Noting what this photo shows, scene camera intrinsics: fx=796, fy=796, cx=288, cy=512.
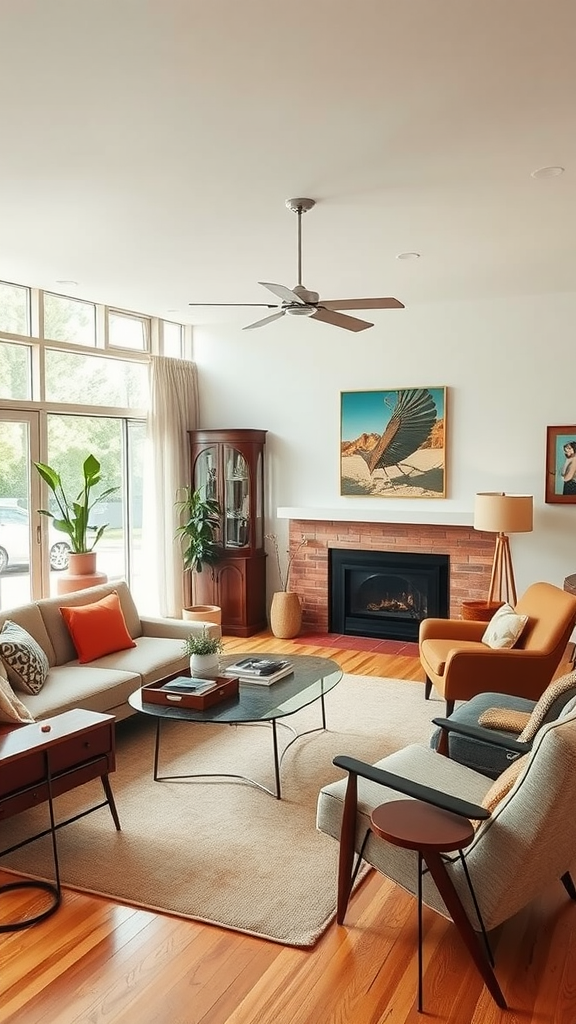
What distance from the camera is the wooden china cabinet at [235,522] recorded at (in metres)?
7.21

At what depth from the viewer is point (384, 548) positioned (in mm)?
6949

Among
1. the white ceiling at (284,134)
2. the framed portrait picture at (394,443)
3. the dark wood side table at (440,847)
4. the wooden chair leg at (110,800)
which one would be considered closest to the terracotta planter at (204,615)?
the framed portrait picture at (394,443)

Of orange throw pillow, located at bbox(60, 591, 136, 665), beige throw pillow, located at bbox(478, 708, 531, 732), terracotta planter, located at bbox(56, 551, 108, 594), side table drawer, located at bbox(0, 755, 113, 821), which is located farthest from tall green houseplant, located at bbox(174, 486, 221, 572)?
beige throw pillow, located at bbox(478, 708, 531, 732)

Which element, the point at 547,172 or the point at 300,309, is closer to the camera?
the point at 547,172

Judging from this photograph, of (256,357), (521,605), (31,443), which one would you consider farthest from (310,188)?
(256,357)

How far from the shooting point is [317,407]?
7.20 metres

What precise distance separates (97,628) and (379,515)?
9.36ft

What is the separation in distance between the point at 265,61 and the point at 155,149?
874 millimetres

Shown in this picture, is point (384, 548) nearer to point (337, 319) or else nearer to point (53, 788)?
point (337, 319)

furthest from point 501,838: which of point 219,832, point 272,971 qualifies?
point 219,832

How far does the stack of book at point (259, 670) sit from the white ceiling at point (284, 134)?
2.41m

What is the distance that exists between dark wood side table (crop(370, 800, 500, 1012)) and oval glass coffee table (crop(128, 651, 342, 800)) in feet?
4.21

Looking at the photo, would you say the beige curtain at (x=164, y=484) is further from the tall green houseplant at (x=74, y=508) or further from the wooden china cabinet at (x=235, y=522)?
the tall green houseplant at (x=74, y=508)

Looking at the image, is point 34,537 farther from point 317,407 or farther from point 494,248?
point 494,248
